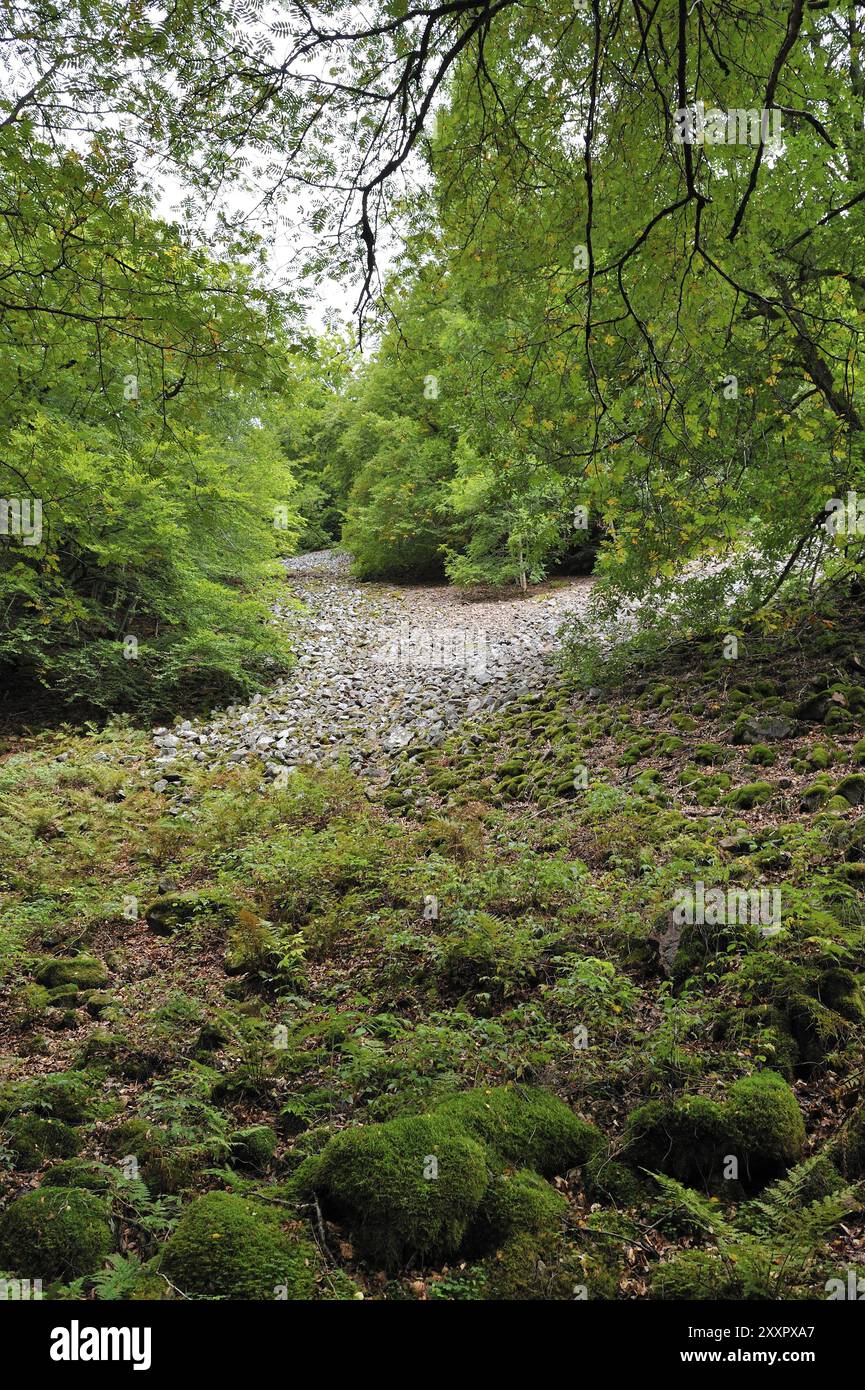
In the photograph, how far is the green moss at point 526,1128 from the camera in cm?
295

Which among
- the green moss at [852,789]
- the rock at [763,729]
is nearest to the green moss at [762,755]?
the rock at [763,729]

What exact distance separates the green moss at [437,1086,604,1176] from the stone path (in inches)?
216

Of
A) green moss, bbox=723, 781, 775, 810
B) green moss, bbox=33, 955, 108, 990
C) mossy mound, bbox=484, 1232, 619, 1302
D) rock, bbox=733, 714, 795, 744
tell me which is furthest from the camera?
rock, bbox=733, 714, 795, 744

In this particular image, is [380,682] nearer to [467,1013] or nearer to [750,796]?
[750,796]

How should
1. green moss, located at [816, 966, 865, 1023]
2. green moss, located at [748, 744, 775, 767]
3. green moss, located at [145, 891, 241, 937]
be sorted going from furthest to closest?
green moss, located at [748, 744, 775, 767], green moss, located at [145, 891, 241, 937], green moss, located at [816, 966, 865, 1023]

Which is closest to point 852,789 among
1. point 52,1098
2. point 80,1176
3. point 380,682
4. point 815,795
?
point 815,795

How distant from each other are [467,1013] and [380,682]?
28.5ft

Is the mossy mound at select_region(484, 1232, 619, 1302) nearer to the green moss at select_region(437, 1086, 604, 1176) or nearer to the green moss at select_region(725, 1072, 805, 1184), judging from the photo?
the green moss at select_region(437, 1086, 604, 1176)

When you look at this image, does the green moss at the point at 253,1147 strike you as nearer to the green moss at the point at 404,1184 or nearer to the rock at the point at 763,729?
the green moss at the point at 404,1184

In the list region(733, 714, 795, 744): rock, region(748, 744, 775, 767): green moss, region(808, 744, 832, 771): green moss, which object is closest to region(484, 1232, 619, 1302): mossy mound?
region(808, 744, 832, 771): green moss

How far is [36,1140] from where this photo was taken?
10.3ft

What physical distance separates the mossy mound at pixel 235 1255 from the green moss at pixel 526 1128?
2.67 feet

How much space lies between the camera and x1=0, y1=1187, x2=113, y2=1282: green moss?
7.92ft

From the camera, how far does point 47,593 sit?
10164 mm
